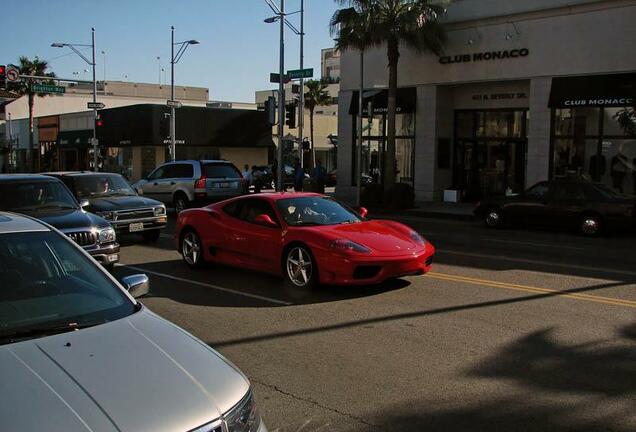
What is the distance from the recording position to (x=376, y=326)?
22.6 ft

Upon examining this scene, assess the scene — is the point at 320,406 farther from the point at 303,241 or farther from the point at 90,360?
the point at 303,241

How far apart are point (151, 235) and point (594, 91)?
16.1 metres

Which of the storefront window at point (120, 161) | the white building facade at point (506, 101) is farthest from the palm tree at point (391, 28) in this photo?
the storefront window at point (120, 161)

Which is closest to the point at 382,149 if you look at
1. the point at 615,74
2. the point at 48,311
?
the point at 615,74

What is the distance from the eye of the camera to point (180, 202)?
819 inches

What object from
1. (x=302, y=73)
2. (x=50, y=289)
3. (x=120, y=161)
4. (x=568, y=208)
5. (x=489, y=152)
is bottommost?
(x=568, y=208)

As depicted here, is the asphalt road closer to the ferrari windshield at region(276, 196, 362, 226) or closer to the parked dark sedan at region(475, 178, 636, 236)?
the ferrari windshield at region(276, 196, 362, 226)

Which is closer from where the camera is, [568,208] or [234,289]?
[234,289]

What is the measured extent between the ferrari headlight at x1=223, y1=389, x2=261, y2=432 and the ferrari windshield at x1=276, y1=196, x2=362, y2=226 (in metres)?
6.15

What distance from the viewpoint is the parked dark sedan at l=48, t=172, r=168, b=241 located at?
1316 cm

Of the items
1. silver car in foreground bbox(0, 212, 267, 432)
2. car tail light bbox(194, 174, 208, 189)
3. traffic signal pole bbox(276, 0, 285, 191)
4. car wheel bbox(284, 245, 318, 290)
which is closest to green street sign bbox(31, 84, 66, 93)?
traffic signal pole bbox(276, 0, 285, 191)

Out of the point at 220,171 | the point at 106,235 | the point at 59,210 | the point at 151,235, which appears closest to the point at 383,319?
the point at 106,235

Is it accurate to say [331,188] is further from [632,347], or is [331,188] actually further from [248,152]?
[632,347]

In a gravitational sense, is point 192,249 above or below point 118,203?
below
